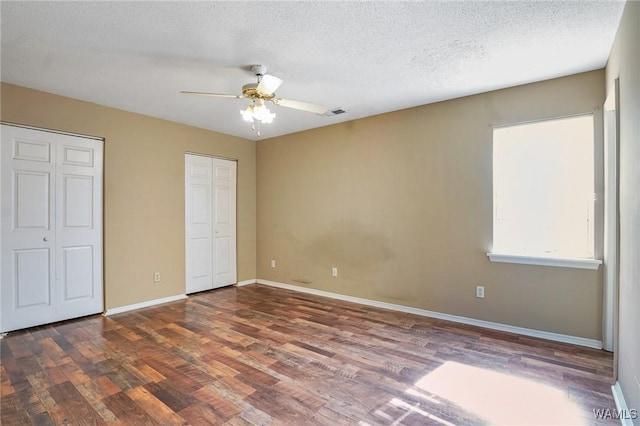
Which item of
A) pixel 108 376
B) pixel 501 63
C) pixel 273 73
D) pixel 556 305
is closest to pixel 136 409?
pixel 108 376

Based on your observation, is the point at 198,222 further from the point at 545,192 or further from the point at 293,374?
the point at 545,192

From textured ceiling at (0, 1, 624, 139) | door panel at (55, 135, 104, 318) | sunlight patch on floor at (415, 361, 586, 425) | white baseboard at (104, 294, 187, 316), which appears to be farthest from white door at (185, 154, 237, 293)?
sunlight patch on floor at (415, 361, 586, 425)

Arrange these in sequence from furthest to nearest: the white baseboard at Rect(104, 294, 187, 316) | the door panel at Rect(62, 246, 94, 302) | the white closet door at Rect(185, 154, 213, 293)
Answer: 1. the white closet door at Rect(185, 154, 213, 293)
2. the white baseboard at Rect(104, 294, 187, 316)
3. the door panel at Rect(62, 246, 94, 302)

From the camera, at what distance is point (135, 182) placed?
4148 millimetres

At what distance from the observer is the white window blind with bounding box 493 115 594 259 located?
9.66 ft

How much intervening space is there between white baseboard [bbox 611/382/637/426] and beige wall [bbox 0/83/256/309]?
470cm

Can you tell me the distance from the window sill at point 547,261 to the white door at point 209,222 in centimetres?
391

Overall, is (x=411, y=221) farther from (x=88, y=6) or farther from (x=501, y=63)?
(x=88, y=6)

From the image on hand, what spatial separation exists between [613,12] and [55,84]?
4.68 metres

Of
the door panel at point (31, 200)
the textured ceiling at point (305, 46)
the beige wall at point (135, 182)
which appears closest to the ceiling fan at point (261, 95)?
the textured ceiling at point (305, 46)

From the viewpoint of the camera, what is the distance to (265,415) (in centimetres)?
193

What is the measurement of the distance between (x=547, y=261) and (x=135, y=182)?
4.80 m

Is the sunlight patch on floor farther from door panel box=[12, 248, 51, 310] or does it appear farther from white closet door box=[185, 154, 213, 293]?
door panel box=[12, 248, 51, 310]

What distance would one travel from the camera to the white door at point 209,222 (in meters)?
4.83
